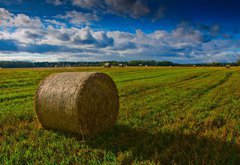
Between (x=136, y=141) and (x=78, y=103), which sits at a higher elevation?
(x=78, y=103)

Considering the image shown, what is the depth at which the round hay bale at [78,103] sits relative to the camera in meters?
7.06

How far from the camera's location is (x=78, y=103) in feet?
22.9

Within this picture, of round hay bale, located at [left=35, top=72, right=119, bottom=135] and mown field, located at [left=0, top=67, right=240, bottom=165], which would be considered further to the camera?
round hay bale, located at [left=35, top=72, right=119, bottom=135]

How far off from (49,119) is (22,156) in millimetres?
2097

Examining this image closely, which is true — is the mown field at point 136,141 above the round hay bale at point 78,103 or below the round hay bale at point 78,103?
below

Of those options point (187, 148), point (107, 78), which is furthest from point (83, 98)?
point (187, 148)

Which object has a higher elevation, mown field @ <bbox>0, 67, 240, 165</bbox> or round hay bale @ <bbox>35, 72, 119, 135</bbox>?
round hay bale @ <bbox>35, 72, 119, 135</bbox>

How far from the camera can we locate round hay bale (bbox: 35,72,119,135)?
706 centimetres

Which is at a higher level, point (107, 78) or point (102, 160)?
point (107, 78)

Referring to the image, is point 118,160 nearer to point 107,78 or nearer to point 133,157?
point 133,157

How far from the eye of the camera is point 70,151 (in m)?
5.92

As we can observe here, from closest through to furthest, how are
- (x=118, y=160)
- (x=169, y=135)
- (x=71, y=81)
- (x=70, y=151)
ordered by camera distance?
1. (x=118, y=160)
2. (x=70, y=151)
3. (x=169, y=135)
4. (x=71, y=81)

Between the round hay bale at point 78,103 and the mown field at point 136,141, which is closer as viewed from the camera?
the mown field at point 136,141

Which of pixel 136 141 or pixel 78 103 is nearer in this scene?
pixel 136 141
